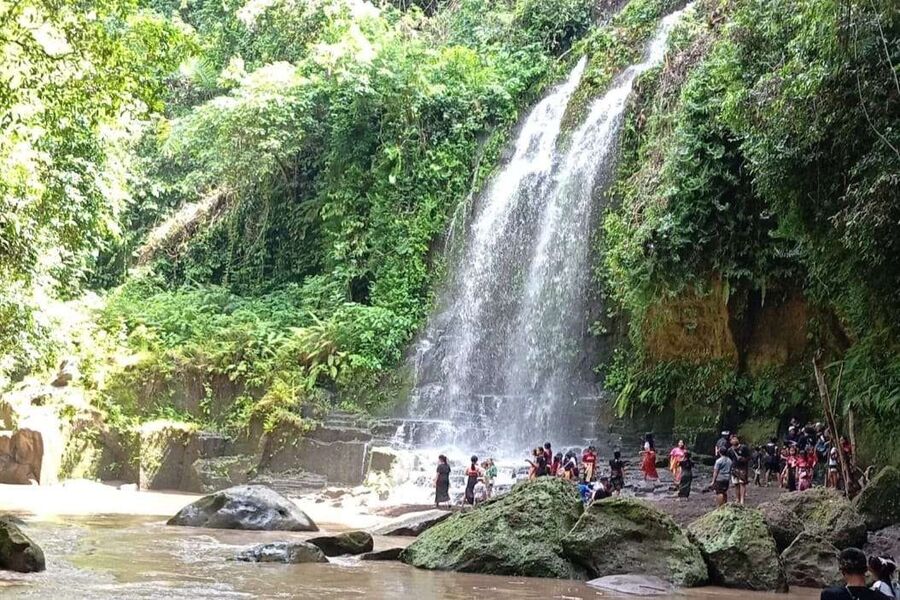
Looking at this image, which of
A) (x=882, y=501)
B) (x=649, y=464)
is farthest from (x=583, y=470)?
(x=882, y=501)

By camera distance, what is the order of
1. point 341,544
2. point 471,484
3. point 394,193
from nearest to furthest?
point 341,544 → point 471,484 → point 394,193

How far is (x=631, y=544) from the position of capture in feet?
34.8

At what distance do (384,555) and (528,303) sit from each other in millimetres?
13207

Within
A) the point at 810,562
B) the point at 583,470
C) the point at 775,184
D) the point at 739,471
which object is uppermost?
the point at 775,184

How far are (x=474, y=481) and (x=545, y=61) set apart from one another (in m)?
16.2

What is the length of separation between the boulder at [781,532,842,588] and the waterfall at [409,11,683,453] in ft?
32.5

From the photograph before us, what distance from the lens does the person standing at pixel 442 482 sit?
17.3 m

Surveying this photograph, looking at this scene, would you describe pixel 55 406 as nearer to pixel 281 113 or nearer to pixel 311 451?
pixel 311 451

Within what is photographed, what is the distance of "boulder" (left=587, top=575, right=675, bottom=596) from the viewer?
9.68 m

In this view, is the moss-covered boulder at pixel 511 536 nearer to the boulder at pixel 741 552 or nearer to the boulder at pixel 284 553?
the boulder at pixel 284 553

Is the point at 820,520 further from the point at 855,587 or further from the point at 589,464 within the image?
the point at 855,587

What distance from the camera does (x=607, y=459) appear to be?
20.3 meters

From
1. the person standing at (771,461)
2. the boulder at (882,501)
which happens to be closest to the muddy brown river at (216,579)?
the boulder at (882,501)

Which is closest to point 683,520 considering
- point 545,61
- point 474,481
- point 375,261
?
point 474,481
